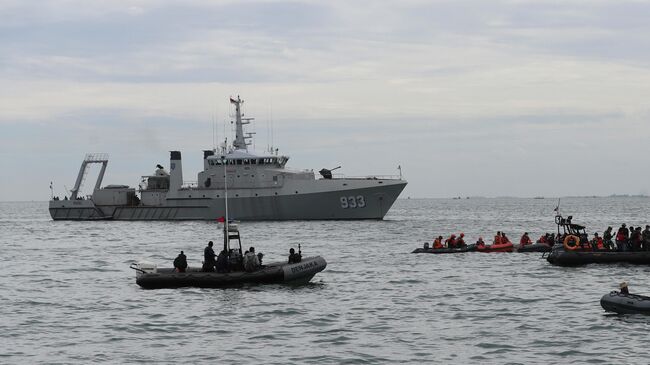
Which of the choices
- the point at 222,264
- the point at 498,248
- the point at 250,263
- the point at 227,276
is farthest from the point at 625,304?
the point at 498,248

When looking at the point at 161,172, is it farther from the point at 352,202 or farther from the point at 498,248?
the point at 498,248

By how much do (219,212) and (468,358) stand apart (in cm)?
6327

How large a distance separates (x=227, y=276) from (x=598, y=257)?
1769 cm

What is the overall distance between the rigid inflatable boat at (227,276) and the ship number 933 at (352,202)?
45.5 metres

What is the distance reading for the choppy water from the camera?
74.7 feet

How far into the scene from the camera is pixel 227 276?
110ft

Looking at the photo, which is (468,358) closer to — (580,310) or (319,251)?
(580,310)

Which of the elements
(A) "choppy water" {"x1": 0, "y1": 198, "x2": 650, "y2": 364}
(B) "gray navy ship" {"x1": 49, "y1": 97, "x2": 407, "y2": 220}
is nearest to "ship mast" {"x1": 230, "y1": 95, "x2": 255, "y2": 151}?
(B) "gray navy ship" {"x1": 49, "y1": 97, "x2": 407, "y2": 220}

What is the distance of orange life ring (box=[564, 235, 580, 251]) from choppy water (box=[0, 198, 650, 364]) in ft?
4.19

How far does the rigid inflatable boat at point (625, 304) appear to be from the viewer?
2617 centimetres

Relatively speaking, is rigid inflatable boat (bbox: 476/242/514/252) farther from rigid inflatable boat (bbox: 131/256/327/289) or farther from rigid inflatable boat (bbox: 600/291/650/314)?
rigid inflatable boat (bbox: 600/291/650/314)

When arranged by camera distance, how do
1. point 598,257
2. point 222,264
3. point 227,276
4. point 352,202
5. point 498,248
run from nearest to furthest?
1. point 227,276
2. point 222,264
3. point 598,257
4. point 498,248
5. point 352,202

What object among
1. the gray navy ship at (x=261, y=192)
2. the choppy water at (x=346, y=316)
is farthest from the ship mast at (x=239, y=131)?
the choppy water at (x=346, y=316)

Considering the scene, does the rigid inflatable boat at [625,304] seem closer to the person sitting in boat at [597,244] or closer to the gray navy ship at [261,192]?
the person sitting in boat at [597,244]
